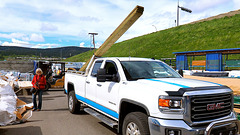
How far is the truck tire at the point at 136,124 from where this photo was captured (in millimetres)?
3614

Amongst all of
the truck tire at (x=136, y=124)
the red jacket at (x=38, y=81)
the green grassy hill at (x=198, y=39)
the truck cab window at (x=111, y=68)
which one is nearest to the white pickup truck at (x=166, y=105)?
the truck tire at (x=136, y=124)

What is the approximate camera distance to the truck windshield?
475 centimetres

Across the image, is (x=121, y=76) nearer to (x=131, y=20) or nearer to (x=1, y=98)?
(x=1, y=98)

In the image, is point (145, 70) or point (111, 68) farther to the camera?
point (111, 68)

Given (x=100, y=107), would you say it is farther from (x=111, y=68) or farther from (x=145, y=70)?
(x=145, y=70)

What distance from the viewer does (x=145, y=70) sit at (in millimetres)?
4988

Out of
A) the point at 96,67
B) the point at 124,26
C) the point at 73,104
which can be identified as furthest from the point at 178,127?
the point at 124,26

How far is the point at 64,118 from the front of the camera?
7.09 metres

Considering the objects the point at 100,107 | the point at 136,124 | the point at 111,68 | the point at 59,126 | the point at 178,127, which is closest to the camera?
the point at 178,127

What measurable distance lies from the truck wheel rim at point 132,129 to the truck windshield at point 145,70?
3.52 feet

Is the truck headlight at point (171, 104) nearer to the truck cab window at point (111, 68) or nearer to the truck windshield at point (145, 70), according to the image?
the truck windshield at point (145, 70)

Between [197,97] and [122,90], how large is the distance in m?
1.61

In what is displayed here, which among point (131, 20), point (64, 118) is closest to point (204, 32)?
point (131, 20)

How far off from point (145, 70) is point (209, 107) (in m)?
1.87
